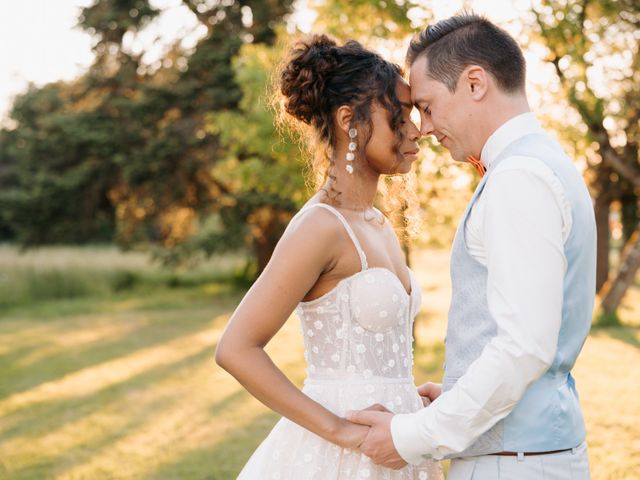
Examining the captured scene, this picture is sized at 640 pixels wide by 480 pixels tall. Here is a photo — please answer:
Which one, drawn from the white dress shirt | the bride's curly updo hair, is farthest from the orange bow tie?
the bride's curly updo hair

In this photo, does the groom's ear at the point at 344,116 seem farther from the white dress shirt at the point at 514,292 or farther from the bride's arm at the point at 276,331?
the white dress shirt at the point at 514,292

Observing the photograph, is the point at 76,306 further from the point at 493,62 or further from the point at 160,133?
the point at 493,62

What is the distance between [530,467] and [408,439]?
1.02 ft

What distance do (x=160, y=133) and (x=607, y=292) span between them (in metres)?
11.4

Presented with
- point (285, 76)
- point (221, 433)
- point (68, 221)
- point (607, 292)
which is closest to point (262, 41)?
point (68, 221)

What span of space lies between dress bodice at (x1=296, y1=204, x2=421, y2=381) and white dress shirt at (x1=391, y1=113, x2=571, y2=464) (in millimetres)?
645

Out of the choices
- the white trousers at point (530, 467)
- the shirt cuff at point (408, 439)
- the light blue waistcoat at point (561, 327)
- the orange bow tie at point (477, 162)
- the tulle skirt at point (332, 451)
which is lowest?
the tulle skirt at point (332, 451)

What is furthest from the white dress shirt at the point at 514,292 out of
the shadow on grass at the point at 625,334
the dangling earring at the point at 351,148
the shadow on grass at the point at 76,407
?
the shadow on grass at the point at 625,334

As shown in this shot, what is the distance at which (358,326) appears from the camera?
2.62 meters

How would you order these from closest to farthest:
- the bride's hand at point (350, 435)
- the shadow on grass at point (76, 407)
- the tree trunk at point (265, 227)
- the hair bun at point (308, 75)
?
the bride's hand at point (350, 435)
the hair bun at point (308, 75)
the shadow on grass at point (76, 407)
the tree trunk at point (265, 227)

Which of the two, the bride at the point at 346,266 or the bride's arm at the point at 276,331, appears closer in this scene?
the bride's arm at the point at 276,331

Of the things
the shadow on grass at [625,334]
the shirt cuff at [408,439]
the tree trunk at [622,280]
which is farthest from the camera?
the tree trunk at [622,280]

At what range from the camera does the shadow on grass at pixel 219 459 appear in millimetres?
6355

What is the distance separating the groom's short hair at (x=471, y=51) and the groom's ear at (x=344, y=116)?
18.1 inches
